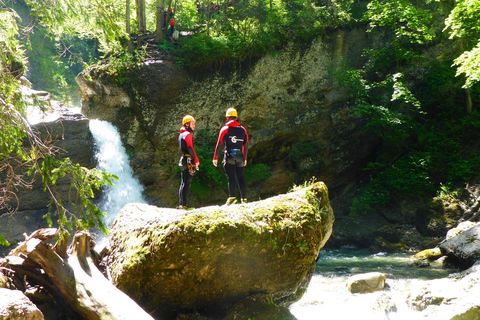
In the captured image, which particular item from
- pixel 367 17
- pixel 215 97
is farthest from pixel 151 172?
pixel 367 17

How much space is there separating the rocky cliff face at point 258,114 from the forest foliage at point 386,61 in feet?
2.00

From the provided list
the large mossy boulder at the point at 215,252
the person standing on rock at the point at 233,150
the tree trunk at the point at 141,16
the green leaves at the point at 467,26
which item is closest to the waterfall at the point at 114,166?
the tree trunk at the point at 141,16

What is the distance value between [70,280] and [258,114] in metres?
14.4

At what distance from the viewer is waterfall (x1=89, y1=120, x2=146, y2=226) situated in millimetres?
16484

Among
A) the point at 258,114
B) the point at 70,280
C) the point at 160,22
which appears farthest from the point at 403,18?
the point at 70,280

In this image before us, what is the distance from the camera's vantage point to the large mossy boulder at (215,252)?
5680 millimetres

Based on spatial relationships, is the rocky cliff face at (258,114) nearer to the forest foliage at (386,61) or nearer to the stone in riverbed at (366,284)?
the forest foliage at (386,61)

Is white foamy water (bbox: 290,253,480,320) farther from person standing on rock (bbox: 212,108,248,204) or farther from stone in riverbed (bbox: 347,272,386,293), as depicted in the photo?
person standing on rock (bbox: 212,108,248,204)

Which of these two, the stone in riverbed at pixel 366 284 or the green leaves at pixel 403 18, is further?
the green leaves at pixel 403 18

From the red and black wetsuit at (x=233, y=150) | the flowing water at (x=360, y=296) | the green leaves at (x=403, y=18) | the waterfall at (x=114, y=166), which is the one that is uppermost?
the green leaves at (x=403, y=18)

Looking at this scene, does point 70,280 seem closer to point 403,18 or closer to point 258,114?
point 258,114

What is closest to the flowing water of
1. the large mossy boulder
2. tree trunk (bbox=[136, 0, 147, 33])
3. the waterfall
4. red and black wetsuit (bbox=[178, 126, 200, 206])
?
the large mossy boulder

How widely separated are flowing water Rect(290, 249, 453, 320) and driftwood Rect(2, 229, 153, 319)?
8.37 ft

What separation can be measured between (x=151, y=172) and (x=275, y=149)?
503cm
